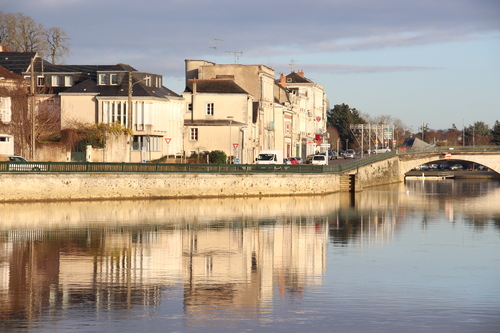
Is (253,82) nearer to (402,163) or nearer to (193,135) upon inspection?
(193,135)

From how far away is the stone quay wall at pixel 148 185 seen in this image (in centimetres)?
5544

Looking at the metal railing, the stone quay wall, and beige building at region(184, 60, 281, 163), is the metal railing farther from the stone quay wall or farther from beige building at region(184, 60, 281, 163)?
beige building at region(184, 60, 281, 163)

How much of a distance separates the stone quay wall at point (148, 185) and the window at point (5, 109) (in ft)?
54.2

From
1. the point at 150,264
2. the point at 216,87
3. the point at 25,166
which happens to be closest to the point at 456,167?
the point at 216,87

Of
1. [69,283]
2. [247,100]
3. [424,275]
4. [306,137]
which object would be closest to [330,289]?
[424,275]

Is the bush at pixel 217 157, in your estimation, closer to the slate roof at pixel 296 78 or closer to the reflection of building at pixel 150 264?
the reflection of building at pixel 150 264

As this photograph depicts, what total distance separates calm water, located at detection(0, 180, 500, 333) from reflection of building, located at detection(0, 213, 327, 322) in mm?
55

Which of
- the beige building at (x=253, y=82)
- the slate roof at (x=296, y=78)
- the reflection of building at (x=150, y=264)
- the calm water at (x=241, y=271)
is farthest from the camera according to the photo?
the slate roof at (x=296, y=78)

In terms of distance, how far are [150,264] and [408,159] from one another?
91.1 meters

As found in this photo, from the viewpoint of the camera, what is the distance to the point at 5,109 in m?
70.7

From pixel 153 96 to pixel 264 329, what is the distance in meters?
64.7

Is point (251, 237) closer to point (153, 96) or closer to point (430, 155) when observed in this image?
point (153, 96)

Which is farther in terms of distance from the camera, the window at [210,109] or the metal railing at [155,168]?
the window at [210,109]

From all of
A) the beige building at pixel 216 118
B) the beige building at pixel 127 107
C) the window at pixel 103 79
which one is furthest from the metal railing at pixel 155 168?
the window at pixel 103 79
